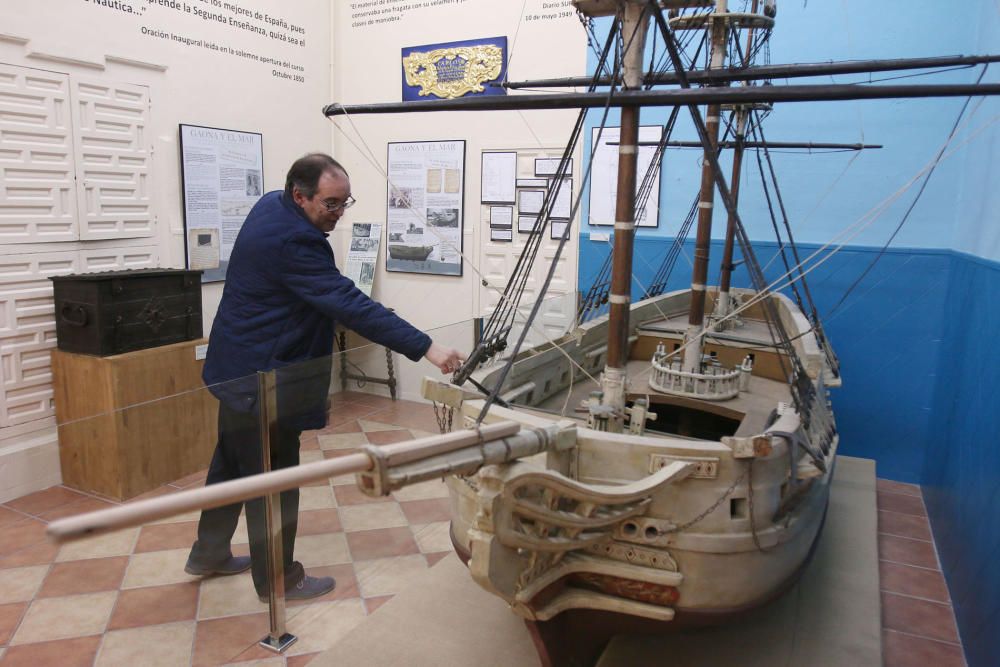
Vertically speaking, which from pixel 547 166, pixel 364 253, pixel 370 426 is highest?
pixel 547 166

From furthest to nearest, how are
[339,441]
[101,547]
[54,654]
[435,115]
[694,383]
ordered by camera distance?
[435,115], [694,383], [339,441], [101,547], [54,654]

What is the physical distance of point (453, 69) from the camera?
614cm

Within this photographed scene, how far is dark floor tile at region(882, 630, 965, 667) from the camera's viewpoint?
2938 millimetres

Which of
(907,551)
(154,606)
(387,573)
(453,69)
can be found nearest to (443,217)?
(453,69)

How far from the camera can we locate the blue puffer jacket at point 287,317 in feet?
8.96

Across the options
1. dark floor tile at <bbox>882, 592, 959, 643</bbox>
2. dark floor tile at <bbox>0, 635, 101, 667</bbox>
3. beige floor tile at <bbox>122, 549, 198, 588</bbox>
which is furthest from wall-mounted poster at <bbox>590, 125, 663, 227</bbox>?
dark floor tile at <bbox>0, 635, 101, 667</bbox>

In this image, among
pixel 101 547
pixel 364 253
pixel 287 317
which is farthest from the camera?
pixel 364 253

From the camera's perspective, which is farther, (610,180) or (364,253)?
(364,253)

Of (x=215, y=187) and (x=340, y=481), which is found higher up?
(x=215, y=187)

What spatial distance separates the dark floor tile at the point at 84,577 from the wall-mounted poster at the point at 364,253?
12.8 ft

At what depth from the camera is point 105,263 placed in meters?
4.64

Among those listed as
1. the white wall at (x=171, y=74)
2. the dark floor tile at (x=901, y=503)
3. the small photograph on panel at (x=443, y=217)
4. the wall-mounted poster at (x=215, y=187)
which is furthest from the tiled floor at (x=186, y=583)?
the dark floor tile at (x=901, y=503)

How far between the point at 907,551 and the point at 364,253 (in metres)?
4.94

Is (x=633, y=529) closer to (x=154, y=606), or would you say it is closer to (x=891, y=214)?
(x=154, y=606)
